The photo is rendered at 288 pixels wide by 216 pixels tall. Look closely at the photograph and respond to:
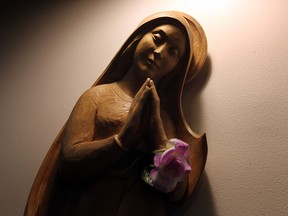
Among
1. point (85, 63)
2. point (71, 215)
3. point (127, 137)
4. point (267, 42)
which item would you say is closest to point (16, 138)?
point (85, 63)

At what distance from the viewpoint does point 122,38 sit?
109cm

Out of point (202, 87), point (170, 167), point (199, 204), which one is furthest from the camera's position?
point (202, 87)

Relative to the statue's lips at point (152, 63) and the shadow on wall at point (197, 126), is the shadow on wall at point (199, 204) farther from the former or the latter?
the statue's lips at point (152, 63)

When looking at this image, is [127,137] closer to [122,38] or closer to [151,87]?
[151,87]

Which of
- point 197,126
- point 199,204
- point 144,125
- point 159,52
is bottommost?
point 199,204

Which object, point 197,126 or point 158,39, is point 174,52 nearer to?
point 158,39

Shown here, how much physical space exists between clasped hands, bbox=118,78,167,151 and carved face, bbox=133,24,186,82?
106 millimetres

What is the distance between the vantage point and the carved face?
769mm

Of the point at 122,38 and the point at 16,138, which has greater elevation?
the point at 122,38

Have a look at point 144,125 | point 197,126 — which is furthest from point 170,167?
point 197,126

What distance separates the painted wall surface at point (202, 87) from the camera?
72 centimetres

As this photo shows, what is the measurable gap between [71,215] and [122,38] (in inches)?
24.4

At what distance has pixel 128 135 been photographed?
636 millimetres

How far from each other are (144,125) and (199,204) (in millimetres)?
232
